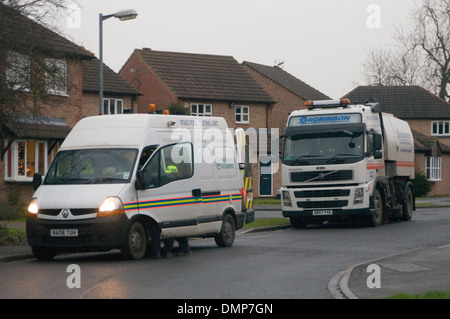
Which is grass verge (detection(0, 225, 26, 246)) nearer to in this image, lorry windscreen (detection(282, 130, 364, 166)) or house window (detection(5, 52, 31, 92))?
house window (detection(5, 52, 31, 92))

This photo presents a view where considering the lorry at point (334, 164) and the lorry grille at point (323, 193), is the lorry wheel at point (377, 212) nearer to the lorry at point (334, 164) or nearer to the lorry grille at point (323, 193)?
the lorry at point (334, 164)

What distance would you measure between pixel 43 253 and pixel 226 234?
442 cm

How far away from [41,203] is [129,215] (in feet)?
4.97

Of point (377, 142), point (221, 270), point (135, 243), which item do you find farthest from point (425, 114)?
point (221, 270)

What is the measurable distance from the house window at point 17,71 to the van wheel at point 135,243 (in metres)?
4.17

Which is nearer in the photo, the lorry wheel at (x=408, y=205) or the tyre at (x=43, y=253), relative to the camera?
the tyre at (x=43, y=253)

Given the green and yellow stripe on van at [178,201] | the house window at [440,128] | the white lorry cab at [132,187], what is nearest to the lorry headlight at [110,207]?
the white lorry cab at [132,187]

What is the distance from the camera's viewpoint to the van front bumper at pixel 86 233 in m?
14.8

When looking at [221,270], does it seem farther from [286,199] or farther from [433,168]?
[433,168]

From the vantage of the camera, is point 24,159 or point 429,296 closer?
point 429,296

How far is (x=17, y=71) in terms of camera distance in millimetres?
17688

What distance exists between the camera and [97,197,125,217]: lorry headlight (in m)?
14.9

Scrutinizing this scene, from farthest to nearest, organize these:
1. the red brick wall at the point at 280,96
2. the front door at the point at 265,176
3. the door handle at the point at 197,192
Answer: the red brick wall at the point at 280,96 → the front door at the point at 265,176 → the door handle at the point at 197,192
